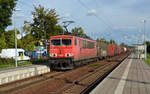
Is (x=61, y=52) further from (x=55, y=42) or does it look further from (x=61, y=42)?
(x=55, y=42)

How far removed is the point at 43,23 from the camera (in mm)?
29562

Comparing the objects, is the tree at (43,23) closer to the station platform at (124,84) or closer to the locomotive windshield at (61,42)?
the locomotive windshield at (61,42)

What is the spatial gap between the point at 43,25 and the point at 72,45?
12.6 metres

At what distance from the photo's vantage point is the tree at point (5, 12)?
34.0 meters

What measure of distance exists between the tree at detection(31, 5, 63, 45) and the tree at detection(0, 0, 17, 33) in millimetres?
6601

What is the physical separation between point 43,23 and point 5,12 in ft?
30.1

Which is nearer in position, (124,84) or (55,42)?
(124,84)

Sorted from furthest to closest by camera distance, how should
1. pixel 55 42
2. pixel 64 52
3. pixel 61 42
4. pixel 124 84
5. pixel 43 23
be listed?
1. pixel 43 23
2. pixel 55 42
3. pixel 61 42
4. pixel 64 52
5. pixel 124 84

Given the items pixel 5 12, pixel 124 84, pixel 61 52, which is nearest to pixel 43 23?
pixel 5 12

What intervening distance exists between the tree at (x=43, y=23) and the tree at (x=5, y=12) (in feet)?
21.7

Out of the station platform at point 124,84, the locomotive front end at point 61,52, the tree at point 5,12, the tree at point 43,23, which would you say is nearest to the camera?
the station platform at point 124,84

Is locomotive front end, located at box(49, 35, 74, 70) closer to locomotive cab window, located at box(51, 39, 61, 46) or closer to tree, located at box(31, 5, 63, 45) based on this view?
locomotive cab window, located at box(51, 39, 61, 46)

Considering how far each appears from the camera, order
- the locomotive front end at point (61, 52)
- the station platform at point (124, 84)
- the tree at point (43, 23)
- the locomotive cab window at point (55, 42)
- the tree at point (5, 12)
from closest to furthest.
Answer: the station platform at point (124, 84) → the locomotive front end at point (61, 52) → the locomotive cab window at point (55, 42) → the tree at point (43, 23) → the tree at point (5, 12)

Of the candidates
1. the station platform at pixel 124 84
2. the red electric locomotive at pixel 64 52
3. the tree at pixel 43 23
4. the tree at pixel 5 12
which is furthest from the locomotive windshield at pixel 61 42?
the tree at pixel 5 12
